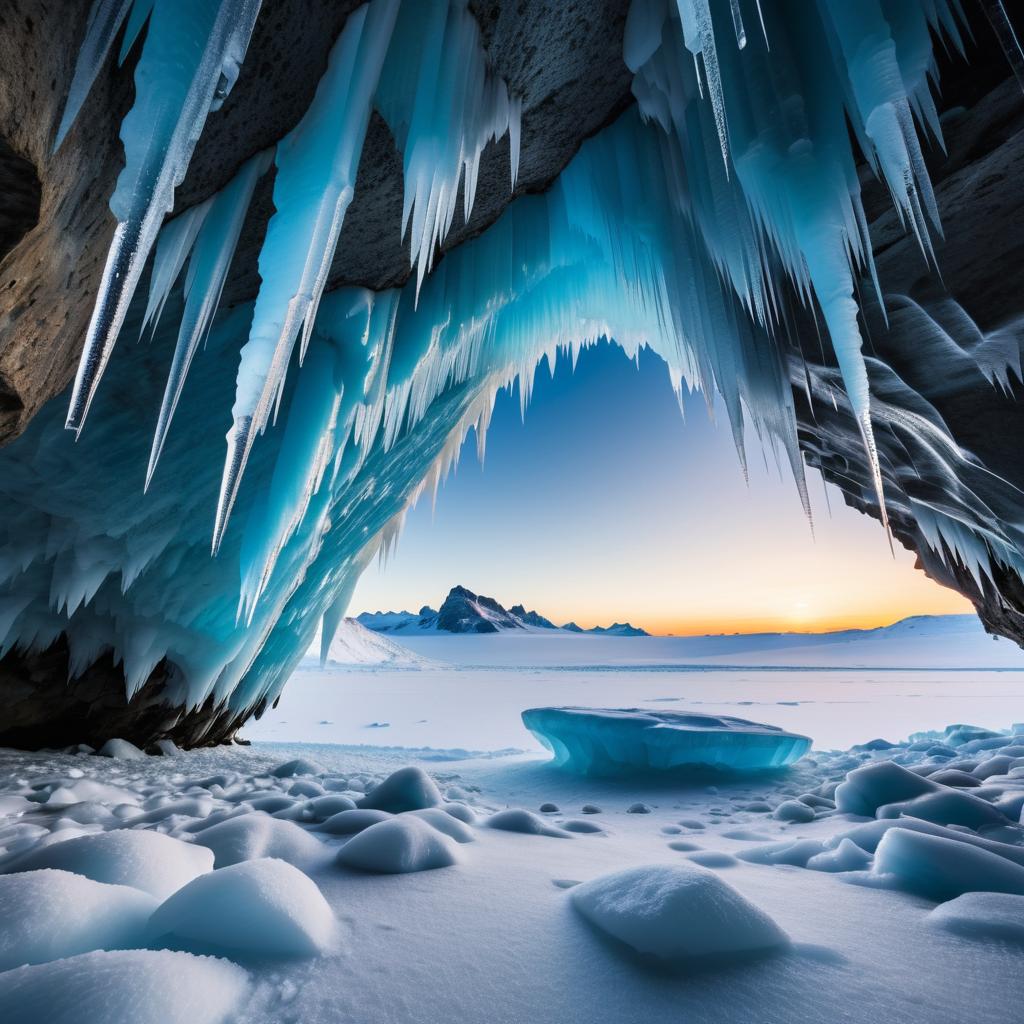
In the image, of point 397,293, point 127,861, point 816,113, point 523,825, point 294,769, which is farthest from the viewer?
point 294,769

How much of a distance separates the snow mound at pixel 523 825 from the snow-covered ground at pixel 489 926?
0.16m

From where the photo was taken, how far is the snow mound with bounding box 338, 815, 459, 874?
142cm

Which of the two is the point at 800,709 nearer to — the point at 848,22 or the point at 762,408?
the point at 762,408

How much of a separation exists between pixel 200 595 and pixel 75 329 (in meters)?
2.76

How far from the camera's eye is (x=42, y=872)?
0.91 metres

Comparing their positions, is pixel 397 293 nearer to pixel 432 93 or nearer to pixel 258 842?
pixel 432 93

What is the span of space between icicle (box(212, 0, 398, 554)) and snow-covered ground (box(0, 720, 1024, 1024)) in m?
0.90

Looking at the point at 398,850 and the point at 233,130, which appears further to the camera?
the point at 233,130

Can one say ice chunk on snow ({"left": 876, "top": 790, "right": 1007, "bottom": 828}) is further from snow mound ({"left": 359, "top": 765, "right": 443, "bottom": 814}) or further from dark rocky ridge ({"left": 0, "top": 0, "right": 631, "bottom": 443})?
dark rocky ridge ({"left": 0, "top": 0, "right": 631, "bottom": 443})

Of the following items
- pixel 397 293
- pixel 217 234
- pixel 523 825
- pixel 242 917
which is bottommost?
pixel 523 825

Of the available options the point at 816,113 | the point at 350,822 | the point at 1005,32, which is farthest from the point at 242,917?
the point at 816,113

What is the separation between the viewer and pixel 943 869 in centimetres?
131

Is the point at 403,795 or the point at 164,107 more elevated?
the point at 164,107

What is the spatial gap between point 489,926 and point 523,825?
1.06m
